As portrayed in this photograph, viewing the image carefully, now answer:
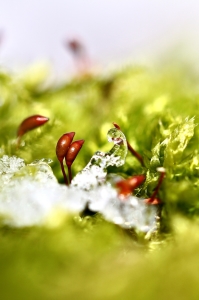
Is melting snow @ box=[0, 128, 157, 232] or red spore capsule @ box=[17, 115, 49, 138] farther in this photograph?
red spore capsule @ box=[17, 115, 49, 138]

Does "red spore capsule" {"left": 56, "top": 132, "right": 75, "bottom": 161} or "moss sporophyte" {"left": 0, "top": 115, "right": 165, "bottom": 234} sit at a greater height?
"red spore capsule" {"left": 56, "top": 132, "right": 75, "bottom": 161}

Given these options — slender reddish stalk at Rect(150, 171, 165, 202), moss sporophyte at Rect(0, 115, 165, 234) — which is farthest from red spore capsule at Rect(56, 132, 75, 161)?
slender reddish stalk at Rect(150, 171, 165, 202)

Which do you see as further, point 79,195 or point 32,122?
point 32,122

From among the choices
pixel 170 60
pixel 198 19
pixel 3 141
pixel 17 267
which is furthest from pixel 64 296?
pixel 198 19

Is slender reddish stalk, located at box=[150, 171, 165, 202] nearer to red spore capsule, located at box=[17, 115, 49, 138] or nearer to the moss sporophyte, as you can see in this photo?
the moss sporophyte

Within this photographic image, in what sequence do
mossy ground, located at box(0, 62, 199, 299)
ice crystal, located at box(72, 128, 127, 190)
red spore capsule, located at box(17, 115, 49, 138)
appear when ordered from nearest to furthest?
mossy ground, located at box(0, 62, 199, 299), ice crystal, located at box(72, 128, 127, 190), red spore capsule, located at box(17, 115, 49, 138)

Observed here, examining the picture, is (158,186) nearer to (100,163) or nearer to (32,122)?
(100,163)

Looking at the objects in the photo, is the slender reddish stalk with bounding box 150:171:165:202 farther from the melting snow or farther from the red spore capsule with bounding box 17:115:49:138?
the red spore capsule with bounding box 17:115:49:138

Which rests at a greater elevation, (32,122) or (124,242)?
(32,122)

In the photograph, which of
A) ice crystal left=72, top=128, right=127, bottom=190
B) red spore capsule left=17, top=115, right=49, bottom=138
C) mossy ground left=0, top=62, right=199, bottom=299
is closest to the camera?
mossy ground left=0, top=62, right=199, bottom=299

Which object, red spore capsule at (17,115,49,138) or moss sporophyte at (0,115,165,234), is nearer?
moss sporophyte at (0,115,165,234)

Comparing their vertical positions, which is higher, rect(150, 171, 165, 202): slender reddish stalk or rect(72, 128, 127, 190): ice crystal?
rect(72, 128, 127, 190): ice crystal

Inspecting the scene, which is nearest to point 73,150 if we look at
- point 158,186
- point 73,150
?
point 73,150
